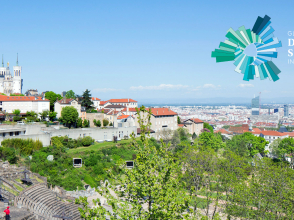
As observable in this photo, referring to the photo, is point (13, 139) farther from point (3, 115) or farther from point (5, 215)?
point (5, 215)

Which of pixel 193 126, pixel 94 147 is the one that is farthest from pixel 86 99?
pixel 193 126

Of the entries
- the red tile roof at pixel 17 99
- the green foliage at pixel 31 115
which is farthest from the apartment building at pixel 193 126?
the green foliage at pixel 31 115

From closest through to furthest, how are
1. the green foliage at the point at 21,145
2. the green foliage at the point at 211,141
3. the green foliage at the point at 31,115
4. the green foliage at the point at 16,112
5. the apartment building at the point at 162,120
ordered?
1. the green foliage at the point at 21,145
2. the green foliage at the point at 31,115
3. the green foliage at the point at 16,112
4. the green foliage at the point at 211,141
5. the apartment building at the point at 162,120

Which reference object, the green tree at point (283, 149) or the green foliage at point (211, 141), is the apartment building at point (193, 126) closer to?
the green foliage at point (211, 141)

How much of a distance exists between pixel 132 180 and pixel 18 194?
1988 centimetres

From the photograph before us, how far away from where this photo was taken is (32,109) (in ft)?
200

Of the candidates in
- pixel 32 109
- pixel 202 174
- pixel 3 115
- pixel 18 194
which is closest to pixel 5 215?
pixel 18 194

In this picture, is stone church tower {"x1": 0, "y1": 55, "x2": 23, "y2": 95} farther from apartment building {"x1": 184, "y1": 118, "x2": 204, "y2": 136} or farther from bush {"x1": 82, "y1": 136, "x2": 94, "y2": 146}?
apartment building {"x1": 184, "y1": 118, "x2": 204, "y2": 136}

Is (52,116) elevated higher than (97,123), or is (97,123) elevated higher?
(52,116)

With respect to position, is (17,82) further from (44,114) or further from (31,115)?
(44,114)

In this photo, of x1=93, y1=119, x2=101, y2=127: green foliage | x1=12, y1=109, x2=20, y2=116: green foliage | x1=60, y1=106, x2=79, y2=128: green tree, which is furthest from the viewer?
x1=93, y1=119, x2=101, y2=127: green foliage

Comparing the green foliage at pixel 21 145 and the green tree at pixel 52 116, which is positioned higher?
the green tree at pixel 52 116

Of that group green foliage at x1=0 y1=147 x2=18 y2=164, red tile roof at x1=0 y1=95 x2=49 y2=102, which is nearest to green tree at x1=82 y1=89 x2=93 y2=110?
red tile roof at x1=0 y1=95 x2=49 y2=102

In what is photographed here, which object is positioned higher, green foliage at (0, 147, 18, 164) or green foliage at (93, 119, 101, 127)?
green foliage at (93, 119, 101, 127)
